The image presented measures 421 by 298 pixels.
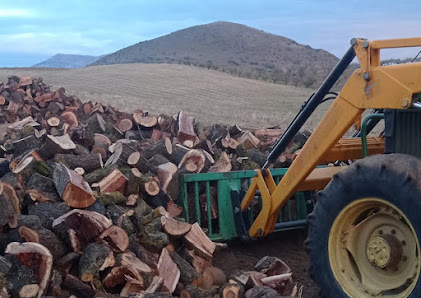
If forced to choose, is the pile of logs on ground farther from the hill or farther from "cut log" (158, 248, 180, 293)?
the hill

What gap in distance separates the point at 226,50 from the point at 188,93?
217 ft

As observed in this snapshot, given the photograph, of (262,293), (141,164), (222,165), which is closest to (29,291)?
(262,293)

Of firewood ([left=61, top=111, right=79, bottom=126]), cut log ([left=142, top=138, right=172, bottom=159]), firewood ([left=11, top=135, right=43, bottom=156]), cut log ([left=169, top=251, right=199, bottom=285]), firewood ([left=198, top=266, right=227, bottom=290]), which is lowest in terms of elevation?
firewood ([left=198, top=266, right=227, bottom=290])

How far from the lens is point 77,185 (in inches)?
204

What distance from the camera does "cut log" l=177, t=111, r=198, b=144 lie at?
817cm

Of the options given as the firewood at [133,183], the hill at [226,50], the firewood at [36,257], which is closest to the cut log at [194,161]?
the firewood at [133,183]

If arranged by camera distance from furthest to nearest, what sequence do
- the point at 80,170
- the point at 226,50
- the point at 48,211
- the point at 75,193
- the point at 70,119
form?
the point at 226,50, the point at 70,119, the point at 80,170, the point at 75,193, the point at 48,211

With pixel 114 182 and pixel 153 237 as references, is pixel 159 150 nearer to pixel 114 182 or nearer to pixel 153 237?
pixel 114 182

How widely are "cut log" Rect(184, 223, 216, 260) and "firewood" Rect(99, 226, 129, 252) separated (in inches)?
26.9

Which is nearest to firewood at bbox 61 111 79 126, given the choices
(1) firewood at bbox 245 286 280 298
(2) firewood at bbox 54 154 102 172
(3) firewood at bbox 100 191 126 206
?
(2) firewood at bbox 54 154 102 172

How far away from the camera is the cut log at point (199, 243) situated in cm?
529

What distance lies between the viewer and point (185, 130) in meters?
8.27

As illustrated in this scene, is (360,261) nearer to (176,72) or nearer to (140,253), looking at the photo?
(140,253)

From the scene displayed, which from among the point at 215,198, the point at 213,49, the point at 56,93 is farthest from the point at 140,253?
the point at 213,49
